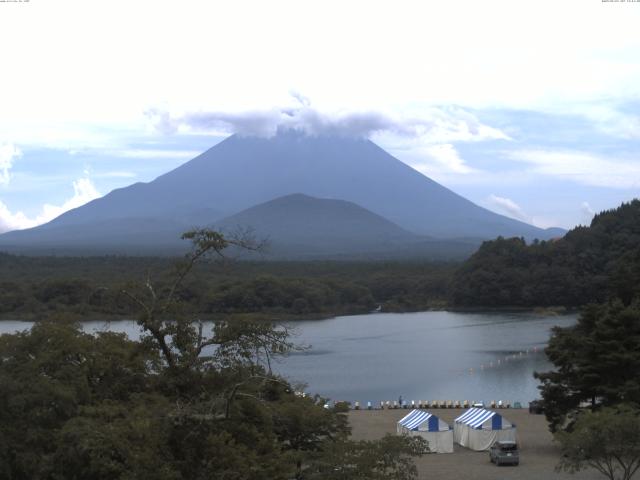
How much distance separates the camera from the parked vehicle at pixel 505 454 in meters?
14.1

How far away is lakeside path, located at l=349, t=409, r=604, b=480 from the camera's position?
13.4m

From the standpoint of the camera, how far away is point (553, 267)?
52781 millimetres

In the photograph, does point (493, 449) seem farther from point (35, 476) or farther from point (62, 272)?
point (62, 272)

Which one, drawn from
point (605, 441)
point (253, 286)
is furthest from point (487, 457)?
point (253, 286)

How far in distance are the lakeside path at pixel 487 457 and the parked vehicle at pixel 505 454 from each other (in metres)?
0.10

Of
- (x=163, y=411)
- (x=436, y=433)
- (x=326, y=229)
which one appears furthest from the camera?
(x=326, y=229)

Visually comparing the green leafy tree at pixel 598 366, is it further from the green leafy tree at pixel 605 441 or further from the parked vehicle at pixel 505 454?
the green leafy tree at pixel 605 441

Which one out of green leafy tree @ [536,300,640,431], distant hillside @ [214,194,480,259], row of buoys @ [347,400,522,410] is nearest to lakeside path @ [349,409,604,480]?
green leafy tree @ [536,300,640,431]

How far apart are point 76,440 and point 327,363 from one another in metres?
22.9

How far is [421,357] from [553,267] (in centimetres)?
2299

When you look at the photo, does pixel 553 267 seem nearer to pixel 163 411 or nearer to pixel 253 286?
pixel 253 286

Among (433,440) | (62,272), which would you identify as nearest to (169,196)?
(62,272)

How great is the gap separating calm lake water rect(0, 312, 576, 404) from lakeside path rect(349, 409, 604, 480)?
247cm

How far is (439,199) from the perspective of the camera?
19825 cm
